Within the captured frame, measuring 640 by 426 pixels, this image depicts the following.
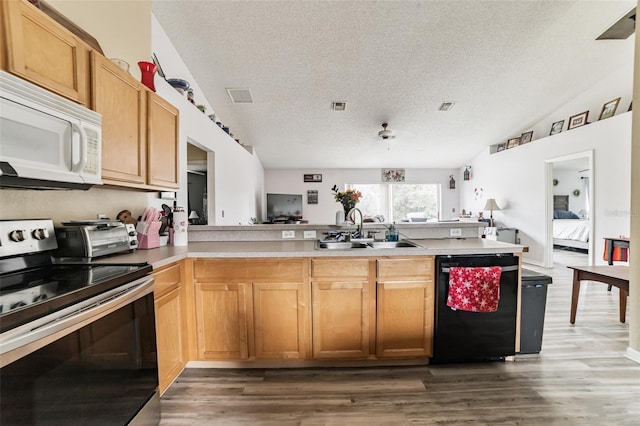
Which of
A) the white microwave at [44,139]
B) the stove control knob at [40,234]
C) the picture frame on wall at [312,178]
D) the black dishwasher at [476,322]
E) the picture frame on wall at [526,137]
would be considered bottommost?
the black dishwasher at [476,322]

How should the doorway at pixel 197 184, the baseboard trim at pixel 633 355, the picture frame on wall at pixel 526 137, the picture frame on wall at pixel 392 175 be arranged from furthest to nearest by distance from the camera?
the picture frame on wall at pixel 392 175 < the picture frame on wall at pixel 526 137 < the doorway at pixel 197 184 < the baseboard trim at pixel 633 355

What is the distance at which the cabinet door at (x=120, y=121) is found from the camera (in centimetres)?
153

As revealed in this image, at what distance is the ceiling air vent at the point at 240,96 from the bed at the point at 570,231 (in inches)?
300

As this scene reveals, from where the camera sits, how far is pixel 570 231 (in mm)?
6438

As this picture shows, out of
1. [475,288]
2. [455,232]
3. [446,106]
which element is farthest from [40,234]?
[446,106]

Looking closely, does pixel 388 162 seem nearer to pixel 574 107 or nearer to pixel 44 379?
pixel 574 107

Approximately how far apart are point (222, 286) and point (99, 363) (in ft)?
2.75

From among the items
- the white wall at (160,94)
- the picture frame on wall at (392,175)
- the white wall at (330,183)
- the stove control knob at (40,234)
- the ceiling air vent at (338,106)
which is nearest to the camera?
the stove control knob at (40,234)

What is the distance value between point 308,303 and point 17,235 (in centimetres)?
160

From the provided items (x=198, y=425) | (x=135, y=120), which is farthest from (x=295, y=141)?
(x=198, y=425)

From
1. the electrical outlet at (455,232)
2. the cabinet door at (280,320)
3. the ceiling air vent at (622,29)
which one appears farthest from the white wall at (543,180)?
the cabinet door at (280,320)

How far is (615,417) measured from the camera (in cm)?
152

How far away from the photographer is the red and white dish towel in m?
1.88

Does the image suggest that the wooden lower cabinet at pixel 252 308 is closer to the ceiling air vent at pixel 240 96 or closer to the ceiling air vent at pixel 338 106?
the ceiling air vent at pixel 240 96
